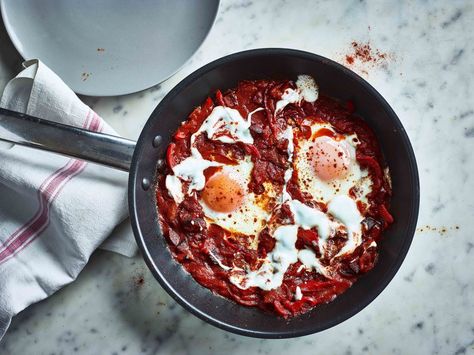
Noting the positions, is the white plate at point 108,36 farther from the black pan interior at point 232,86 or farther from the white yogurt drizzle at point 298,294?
the white yogurt drizzle at point 298,294

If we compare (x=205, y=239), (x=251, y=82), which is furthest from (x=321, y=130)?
(x=205, y=239)

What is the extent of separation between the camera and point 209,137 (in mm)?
3439

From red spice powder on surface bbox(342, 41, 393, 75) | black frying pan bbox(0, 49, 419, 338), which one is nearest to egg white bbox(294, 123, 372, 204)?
black frying pan bbox(0, 49, 419, 338)

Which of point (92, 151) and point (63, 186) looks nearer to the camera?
point (92, 151)

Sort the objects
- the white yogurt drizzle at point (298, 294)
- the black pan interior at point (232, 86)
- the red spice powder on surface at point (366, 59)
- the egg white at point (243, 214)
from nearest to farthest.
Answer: the black pan interior at point (232, 86) → the white yogurt drizzle at point (298, 294) → the egg white at point (243, 214) → the red spice powder on surface at point (366, 59)

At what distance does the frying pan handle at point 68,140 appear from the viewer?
3.21 m

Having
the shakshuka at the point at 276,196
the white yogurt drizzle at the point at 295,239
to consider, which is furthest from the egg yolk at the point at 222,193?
the white yogurt drizzle at the point at 295,239

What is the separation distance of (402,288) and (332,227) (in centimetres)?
55

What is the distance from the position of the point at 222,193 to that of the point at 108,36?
1.10 meters

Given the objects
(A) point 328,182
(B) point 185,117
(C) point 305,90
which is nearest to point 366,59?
(C) point 305,90

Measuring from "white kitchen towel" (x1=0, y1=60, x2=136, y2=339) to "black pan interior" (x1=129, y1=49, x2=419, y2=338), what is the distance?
26cm

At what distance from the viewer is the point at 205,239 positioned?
3447 millimetres

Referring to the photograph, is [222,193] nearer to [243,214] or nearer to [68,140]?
[243,214]

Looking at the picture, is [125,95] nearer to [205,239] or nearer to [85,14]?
[85,14]
